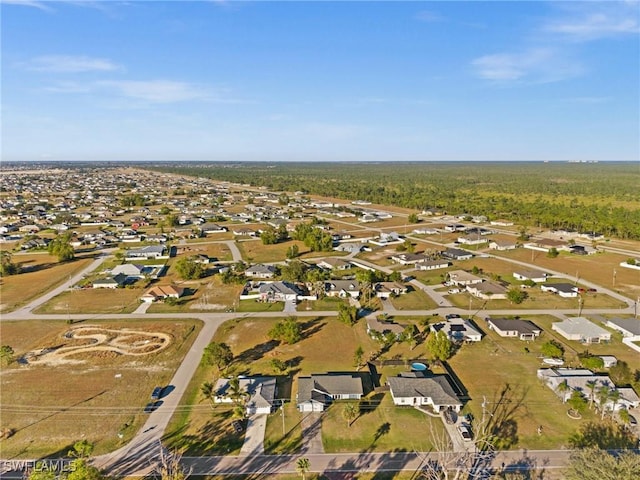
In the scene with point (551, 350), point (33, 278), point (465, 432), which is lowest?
point (465, 432)

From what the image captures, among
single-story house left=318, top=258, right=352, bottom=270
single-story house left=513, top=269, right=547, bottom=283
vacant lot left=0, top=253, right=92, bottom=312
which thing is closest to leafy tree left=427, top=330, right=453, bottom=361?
single-story house left=513, top=269, right=547, bottom=283

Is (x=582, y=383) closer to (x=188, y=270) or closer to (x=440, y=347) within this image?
(x=440, y=347)

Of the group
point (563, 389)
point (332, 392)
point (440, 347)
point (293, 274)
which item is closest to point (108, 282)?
point (293, 274)

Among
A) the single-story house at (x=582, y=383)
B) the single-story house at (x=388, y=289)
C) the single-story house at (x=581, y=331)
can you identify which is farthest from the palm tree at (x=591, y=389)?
the single-story house at (x=388, y=289)

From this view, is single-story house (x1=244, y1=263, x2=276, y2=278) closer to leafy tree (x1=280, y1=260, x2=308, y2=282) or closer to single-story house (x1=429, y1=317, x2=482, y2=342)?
leafy tree (x1=280, y1=260, x2=308, y2=282)

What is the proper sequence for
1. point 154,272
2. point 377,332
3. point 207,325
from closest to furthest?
point 377,332
point 207,325
point 154,272

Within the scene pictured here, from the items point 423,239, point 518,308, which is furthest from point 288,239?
point 518,308

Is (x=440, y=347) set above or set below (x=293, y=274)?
below

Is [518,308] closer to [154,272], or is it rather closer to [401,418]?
[401,418]
